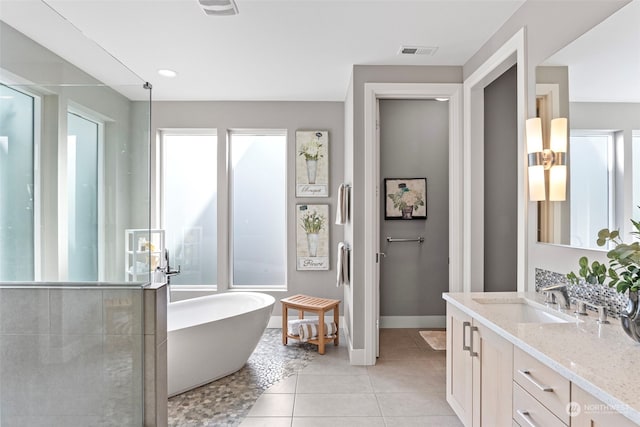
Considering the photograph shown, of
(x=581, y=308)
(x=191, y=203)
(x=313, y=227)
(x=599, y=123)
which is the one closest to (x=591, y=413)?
(x=581, y=308)

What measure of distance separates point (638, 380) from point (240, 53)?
302 centimetres

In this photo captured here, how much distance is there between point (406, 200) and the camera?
170 inches

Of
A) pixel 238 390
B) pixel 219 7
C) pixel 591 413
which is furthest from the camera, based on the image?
pixel 238 390

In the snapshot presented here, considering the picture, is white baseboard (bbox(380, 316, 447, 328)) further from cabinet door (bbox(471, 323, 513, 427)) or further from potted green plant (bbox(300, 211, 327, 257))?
cabinet door (bbox(471, 323, 513, 427))

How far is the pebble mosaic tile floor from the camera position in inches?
95.3

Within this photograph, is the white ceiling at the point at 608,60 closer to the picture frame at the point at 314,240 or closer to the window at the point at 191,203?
the picture frame at the point at 314,240

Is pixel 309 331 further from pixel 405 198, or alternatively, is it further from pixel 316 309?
pixel 405 198

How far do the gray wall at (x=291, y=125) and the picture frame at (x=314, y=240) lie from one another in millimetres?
55

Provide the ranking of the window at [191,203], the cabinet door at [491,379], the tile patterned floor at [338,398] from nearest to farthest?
the cabinet door at [491,379]
the tile patterned floor at [338,398]
the window at [191,203]

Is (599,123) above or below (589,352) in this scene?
above

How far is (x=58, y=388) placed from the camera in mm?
1561

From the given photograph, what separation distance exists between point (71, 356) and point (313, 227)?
9.62 feet

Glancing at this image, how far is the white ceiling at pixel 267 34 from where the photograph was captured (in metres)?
2.26
